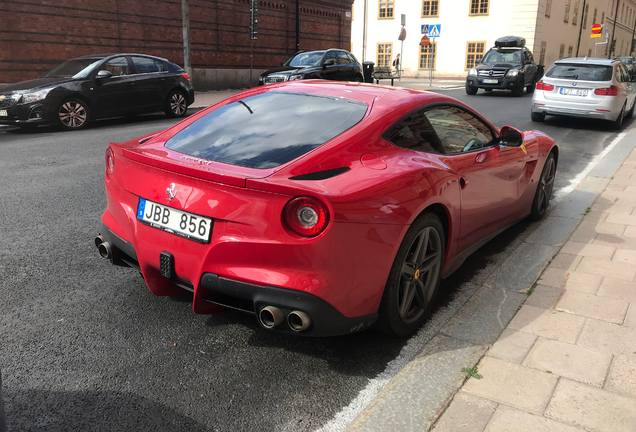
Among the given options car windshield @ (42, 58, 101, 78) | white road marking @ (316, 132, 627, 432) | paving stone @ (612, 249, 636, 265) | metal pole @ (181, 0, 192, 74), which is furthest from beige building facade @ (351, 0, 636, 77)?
white road marking @ (316, 132, 627, 432)

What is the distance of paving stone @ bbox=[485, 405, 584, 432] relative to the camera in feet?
7.61

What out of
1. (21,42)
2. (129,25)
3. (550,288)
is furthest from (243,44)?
(550,288)

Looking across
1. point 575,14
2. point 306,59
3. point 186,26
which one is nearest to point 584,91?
point 306,59

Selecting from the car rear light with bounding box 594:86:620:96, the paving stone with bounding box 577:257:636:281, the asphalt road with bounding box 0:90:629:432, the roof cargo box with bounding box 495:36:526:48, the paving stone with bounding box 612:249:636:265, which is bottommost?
the asphalt road with bounding box 0:90:629:432

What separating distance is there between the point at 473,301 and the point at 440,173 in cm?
93

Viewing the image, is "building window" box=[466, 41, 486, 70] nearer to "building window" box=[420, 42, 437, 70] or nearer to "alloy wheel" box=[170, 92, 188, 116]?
"building window" box=[420, 42, 437, 70]

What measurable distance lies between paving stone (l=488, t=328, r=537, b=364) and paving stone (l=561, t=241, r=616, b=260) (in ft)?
5.68

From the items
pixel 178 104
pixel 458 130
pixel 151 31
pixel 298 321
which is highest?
pixel 151 31

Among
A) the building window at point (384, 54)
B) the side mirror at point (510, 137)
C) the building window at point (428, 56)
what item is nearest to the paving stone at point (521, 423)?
the side mirror at point (510, 137)

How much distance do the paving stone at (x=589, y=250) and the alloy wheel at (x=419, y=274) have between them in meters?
1.84

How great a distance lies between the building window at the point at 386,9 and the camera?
4567 cm

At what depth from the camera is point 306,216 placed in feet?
8.32

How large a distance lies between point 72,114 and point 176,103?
2.98 metres

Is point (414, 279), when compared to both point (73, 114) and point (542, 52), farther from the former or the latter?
point (542, 52)
